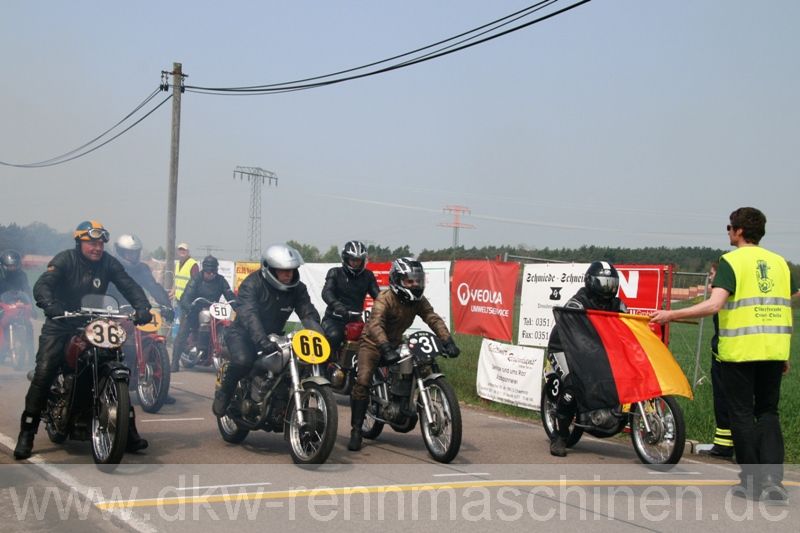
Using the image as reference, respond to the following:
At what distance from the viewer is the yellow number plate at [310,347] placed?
7.62 m

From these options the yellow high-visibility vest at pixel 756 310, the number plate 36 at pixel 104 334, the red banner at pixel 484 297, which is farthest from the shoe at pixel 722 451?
the number plate 36 at pixel 104 334

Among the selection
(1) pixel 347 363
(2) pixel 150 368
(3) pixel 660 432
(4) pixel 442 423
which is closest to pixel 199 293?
(2) pixel 150 368

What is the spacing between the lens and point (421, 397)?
8.17 m

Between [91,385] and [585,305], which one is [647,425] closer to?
[585,305]

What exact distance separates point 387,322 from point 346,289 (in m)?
2.49

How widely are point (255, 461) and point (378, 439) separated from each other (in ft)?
5.99

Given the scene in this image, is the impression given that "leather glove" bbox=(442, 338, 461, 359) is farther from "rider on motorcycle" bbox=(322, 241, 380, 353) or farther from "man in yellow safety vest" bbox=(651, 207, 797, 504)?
"rider on motorcycle" bbox=(322, 241, 380, 353)

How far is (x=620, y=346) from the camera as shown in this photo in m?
7.45

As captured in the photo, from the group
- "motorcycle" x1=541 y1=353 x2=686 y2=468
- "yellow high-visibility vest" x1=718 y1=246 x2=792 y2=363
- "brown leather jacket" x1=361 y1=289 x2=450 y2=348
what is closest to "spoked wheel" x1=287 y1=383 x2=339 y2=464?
"brown leather jacket" x1=361 y1=289 x2=450 y2=348

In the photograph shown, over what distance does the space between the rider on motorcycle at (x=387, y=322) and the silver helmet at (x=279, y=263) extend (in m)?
0.90

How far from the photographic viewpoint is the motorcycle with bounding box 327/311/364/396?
33.6 feet

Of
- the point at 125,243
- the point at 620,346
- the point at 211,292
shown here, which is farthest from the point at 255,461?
the point at 211,292

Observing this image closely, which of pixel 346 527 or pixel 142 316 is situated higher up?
→ pixel 142 316

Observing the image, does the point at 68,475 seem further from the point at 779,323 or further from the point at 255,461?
the point at 779,323
